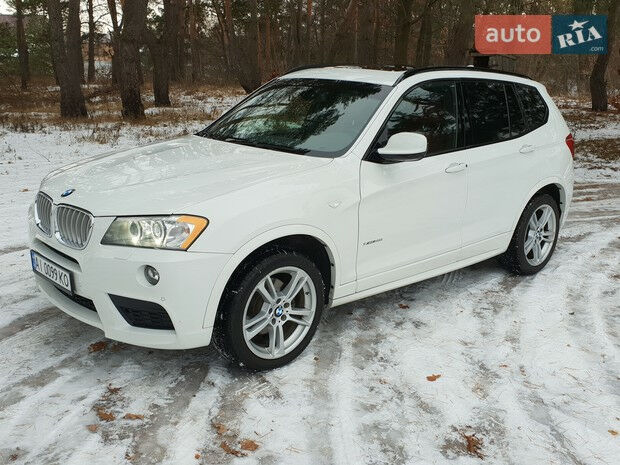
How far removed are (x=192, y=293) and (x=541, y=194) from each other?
3.69 meters

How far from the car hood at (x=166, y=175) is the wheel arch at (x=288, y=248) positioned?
1.13ft

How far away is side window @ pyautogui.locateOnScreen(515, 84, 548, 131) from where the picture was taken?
220 inches

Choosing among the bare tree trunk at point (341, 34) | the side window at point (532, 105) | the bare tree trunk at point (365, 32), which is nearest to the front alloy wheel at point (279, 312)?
the side window at point (532, 105)

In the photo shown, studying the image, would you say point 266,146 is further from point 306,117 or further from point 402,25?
point 402,25

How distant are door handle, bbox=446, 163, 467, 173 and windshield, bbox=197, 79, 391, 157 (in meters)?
0.73

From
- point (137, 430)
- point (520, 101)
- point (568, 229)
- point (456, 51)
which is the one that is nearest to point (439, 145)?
point (520, 101)

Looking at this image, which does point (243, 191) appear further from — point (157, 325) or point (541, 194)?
point (541, 194)

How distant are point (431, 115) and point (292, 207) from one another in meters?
1.57

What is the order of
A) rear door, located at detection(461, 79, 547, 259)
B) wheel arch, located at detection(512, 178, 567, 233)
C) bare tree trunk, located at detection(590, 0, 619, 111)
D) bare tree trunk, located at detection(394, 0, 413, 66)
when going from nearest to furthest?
1. rear door, located at detection(461, 79, 547, 259)
2. wheel arch, located at detection(512, 178, 567, 233)
3. bare tree trunk, located at detection(394, 0, 413, 66)
4. bare tree trunk, located at detection(590, 0, 619, 111)

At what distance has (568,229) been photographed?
7422 mm

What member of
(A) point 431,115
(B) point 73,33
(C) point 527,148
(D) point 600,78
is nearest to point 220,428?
(A) point 431,115

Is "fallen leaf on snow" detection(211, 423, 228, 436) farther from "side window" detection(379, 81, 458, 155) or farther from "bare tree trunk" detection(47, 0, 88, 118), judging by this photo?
"bare tree trunk" detection(47, 0, 88, 118)

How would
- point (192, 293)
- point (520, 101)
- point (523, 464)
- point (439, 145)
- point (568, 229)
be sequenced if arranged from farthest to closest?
point (568, 229) < point (520, 101) < point (439, 145) < point (192, 293) < point (523, 464)

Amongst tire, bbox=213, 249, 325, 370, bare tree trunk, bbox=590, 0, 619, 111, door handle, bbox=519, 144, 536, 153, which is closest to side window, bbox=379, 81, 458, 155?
door handle, bbox=519, 144, 536, 153
